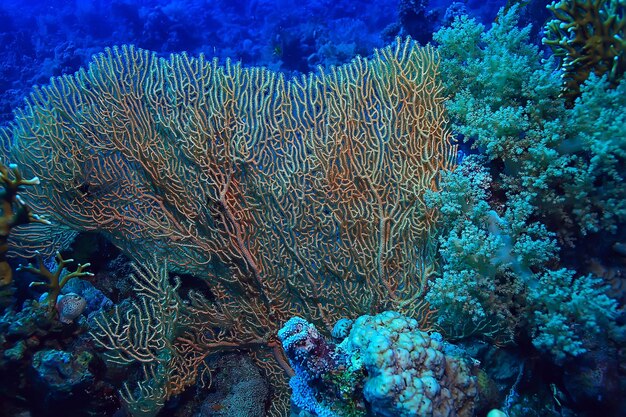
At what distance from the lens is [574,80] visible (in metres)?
3.49

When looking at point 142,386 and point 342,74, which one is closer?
point 142,386

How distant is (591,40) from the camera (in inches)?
132

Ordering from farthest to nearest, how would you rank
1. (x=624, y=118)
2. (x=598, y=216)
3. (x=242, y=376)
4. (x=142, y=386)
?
(x=242, y=376) → (x=142, y=386) → (x=598, y=216) → (x=624, y=118)

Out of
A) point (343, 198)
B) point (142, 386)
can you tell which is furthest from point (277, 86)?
point (142, 386)

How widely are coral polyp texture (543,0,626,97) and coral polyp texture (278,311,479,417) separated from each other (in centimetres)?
293

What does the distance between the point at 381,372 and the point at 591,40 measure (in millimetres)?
3645

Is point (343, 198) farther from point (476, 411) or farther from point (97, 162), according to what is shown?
point (97, 162)

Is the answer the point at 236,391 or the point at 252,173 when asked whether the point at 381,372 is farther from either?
the point at 236,391

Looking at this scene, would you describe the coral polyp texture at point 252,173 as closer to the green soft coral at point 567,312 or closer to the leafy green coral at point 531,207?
the leafy green coral at point 531,207

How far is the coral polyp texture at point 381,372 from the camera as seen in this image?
2539 millimetres

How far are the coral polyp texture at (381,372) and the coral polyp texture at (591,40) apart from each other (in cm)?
293

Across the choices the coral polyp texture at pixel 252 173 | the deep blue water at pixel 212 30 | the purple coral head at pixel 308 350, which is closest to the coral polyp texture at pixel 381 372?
the purple coral head at pixel 308 350

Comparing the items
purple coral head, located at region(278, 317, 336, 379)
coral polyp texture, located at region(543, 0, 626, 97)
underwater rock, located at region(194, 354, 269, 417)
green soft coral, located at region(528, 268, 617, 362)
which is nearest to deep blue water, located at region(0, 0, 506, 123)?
coral polyp texture, located at region(543, 0, 626, 97)

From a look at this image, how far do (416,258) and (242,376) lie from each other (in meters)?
2.91
